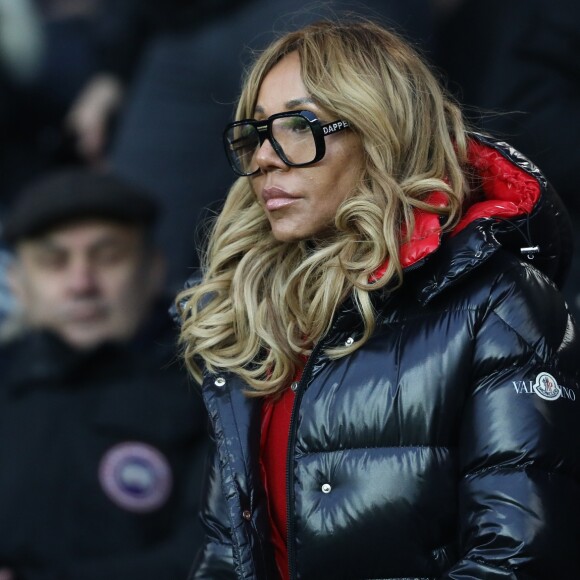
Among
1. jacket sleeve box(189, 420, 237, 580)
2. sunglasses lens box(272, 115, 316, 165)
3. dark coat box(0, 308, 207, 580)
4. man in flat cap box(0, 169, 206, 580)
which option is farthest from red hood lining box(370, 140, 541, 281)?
dark coat box(0, 308, 207, 580)

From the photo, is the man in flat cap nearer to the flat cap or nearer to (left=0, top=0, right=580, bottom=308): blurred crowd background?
the flat cap

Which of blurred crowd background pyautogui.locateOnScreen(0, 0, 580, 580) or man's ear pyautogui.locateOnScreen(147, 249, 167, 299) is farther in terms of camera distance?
man's ear pyautogui.locateOnScreen(147, 249, 167, 299)

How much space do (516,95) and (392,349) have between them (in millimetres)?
1918

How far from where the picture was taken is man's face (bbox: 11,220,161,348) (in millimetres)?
4289

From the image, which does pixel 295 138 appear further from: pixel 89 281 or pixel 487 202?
pixel 89 281

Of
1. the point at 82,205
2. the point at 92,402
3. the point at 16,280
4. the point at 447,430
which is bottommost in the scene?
the point at 92,402

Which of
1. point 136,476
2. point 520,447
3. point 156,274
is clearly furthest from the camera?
point 156,274

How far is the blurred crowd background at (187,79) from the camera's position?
157 inches

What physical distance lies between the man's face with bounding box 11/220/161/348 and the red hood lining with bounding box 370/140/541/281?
205 centimetres

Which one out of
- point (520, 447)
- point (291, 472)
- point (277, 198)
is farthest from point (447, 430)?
point (277, 198)

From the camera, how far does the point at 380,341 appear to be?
2363mm

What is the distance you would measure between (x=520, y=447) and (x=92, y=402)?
86.5 inches

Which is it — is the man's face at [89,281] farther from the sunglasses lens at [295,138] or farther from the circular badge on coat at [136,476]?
the sunglasses lens at [295,138]

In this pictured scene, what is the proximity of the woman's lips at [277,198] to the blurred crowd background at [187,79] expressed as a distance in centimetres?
60
